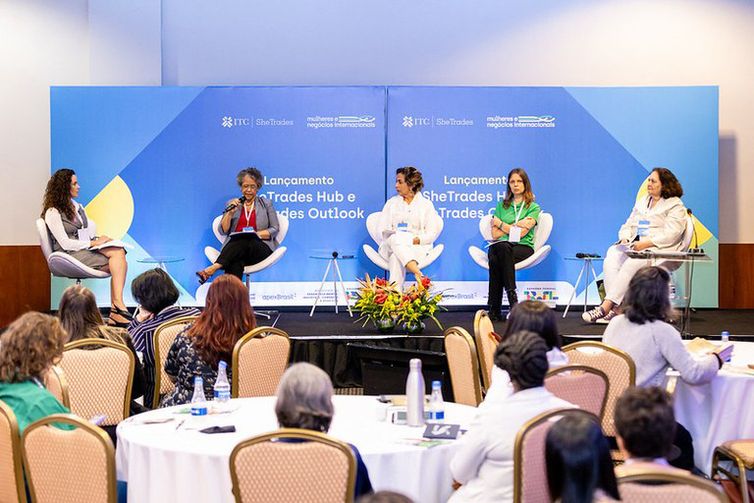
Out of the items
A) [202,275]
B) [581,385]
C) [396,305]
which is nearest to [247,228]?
[202,275]

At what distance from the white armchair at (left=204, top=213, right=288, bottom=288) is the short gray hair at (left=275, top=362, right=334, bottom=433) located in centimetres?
634

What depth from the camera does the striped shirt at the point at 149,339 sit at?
5.56m

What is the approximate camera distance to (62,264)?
903cm

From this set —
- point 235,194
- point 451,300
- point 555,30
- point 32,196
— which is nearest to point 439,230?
point 451,300

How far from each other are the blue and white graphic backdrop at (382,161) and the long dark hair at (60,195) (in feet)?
2.34

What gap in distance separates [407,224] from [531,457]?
21.4 ft

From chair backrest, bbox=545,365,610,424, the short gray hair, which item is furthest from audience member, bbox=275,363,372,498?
chair backrest, bbox=545,365,610,424

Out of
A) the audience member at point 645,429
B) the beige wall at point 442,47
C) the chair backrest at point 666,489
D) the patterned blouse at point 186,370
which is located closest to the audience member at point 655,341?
the patterned blouse at point 186,370

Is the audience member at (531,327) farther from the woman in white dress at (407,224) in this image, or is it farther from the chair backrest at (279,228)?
the chair backrest at (279,228)

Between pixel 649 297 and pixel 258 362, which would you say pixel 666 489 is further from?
pixel 258 362

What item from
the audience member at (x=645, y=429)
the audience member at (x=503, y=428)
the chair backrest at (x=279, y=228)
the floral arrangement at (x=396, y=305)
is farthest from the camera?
the chair backrest at (x=279, y=228)

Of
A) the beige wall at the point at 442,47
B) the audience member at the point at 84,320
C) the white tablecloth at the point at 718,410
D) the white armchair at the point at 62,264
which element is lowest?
the white tablecloth at the point at 718,410

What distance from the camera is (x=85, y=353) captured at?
4.79 meters

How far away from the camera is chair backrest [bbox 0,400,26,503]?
3.49 metres
